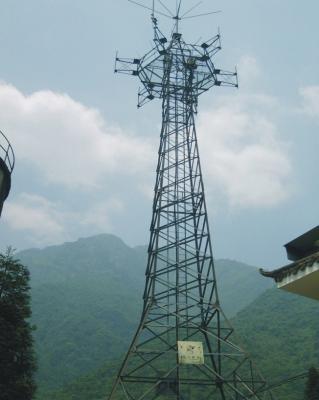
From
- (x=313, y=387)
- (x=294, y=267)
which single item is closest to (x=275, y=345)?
(x=313, y=387)

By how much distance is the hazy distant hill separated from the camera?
6275 centimetres

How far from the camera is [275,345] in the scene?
5216 centimetres

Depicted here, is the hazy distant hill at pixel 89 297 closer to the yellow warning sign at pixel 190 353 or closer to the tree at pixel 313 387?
the tree at pixel 313 387

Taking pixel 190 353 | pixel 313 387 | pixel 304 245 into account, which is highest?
pixel 304 245

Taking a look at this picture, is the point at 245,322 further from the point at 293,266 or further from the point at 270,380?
the point at 293,266

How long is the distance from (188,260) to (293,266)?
34.3 feet

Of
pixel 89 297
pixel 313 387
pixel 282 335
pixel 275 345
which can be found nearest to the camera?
pixel 313 387

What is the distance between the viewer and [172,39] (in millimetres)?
24359

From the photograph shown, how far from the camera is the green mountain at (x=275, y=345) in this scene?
4297 cm

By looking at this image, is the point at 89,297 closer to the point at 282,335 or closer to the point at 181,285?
the point at 282,335

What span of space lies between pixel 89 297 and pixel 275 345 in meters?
45.1

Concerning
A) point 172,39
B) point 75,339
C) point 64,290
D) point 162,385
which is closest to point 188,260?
point 162,385

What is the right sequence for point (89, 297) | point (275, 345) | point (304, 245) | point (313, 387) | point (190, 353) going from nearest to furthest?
point (304, 245), point (190, 353), point (313, 387), point (275, 345), point (89, 297)

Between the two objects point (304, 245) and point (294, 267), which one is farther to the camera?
point (304, 245)
